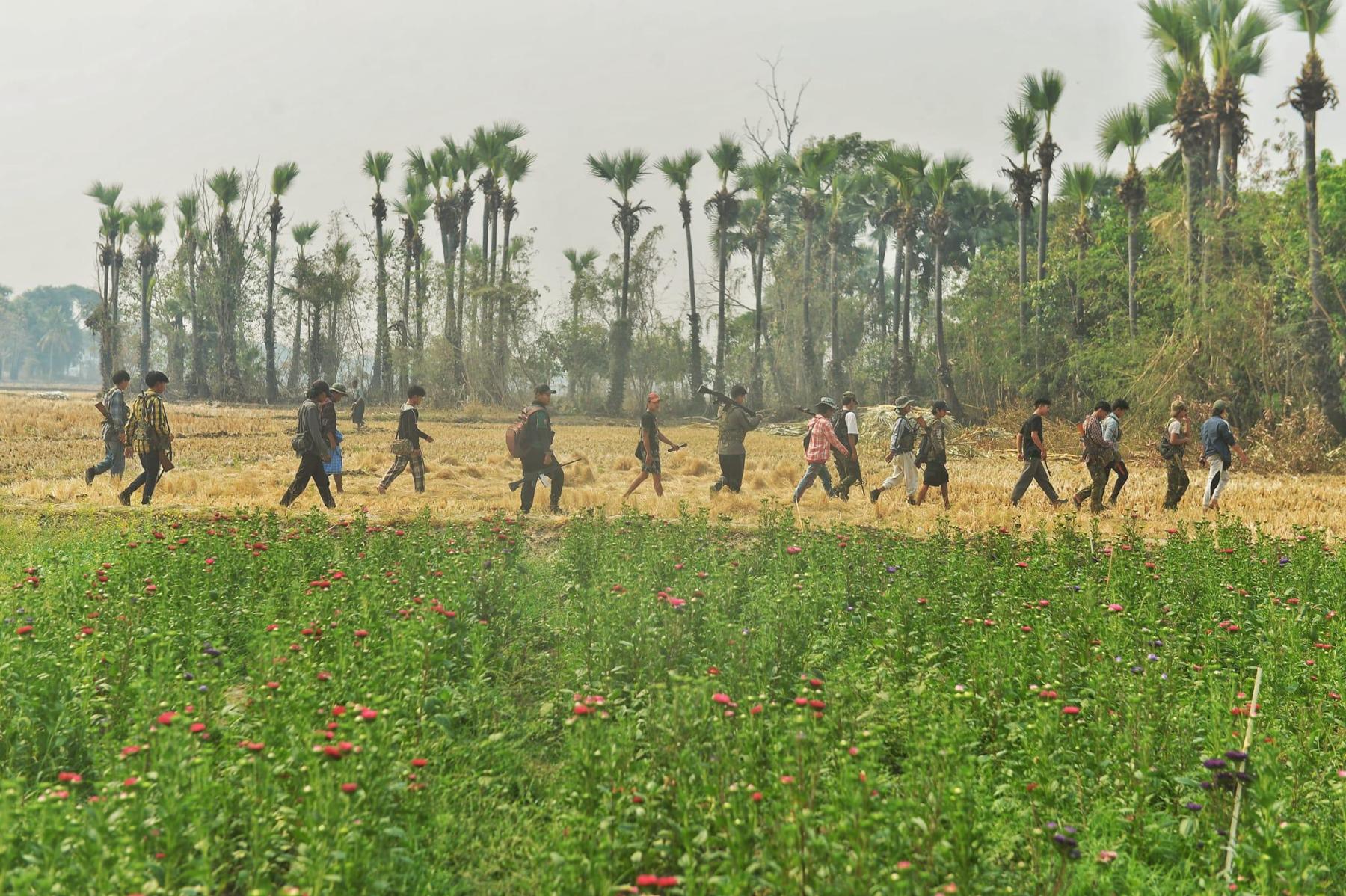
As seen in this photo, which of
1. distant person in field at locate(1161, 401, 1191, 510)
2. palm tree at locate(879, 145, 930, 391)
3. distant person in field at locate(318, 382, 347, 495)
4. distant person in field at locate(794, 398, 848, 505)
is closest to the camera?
distant person in field at locate(1161, 401, 1191, 510)

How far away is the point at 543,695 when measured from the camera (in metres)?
6.08

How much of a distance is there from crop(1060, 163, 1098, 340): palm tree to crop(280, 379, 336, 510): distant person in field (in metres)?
27.4

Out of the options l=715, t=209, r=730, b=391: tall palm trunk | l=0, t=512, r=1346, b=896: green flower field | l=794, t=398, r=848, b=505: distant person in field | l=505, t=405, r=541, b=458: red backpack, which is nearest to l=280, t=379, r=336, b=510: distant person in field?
l=505, t=405, r=541, b=458: red backpack

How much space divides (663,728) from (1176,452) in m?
10.9

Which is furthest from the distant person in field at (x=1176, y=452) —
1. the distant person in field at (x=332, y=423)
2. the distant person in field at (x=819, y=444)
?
the distant person in field at (x=332, y=423)

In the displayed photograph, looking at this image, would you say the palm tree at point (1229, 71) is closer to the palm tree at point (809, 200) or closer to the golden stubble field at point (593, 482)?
the golden stubble field at point (593, 482)

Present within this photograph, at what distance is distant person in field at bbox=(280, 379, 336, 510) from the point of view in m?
12.1

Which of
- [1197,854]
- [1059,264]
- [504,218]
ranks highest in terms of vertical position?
[504,218]

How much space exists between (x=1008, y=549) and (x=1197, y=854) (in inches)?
178

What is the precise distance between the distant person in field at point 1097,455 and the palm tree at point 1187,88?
14.9m

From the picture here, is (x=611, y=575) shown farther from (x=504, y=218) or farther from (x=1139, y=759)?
(x=504, y=218)

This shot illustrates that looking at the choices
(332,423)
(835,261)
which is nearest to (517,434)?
(332,423)

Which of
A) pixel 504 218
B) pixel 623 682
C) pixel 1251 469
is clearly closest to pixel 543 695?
pixel 623 682

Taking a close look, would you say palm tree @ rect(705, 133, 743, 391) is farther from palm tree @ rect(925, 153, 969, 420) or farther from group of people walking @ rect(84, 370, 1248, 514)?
group of people walking @ rect(84, 370, 1248, 514)
